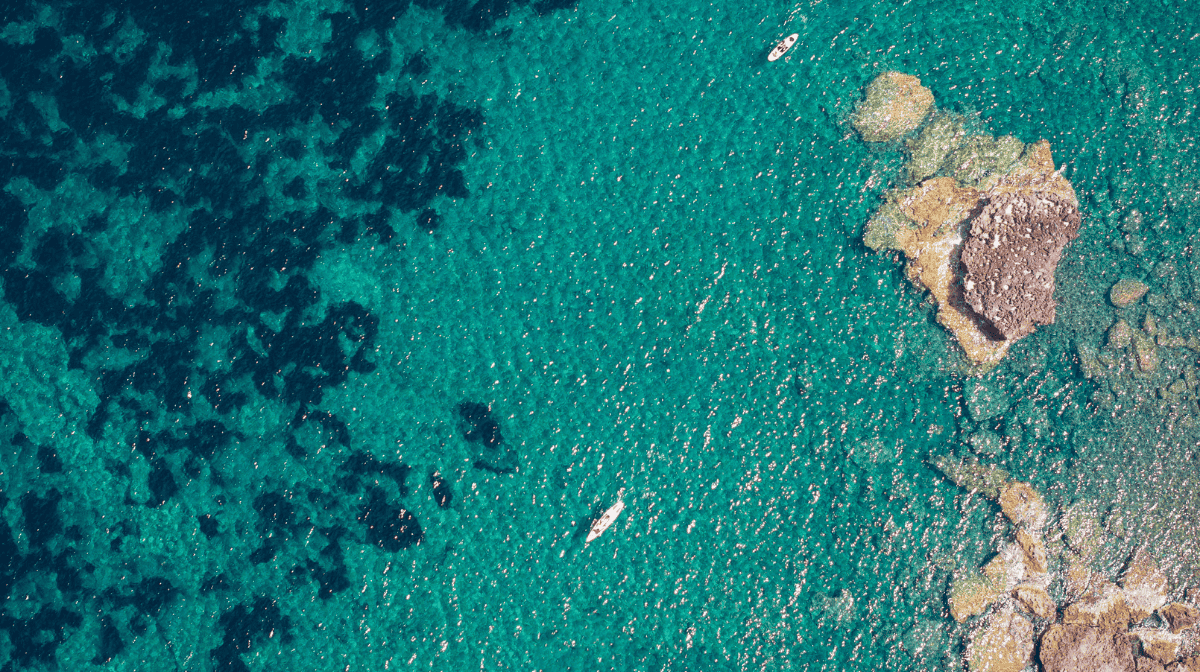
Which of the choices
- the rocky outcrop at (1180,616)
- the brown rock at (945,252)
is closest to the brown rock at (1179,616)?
the rocky outcrop at (1180,616)

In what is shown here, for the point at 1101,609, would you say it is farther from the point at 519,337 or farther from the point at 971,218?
the point at 519,337

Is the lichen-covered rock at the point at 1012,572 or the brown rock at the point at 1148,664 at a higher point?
the lichen-covered rock at the point at 1012,572

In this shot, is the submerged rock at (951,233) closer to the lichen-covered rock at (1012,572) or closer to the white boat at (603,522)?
the lichen-covered rock at (1012,572)

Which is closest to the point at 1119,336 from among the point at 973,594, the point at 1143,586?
the point at 1143,586

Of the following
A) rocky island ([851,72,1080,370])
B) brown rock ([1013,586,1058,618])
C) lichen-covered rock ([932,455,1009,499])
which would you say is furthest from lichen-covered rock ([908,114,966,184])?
brown rock ([1013,586,1058,618])

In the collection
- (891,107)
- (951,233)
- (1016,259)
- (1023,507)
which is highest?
(891,107)

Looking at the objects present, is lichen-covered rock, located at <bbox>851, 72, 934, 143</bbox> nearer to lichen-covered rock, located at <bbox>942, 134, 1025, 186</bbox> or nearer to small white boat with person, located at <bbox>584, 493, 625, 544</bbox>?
lichen-covered rock, located at <bbox>942, 134, 1025, 186</bbox>
